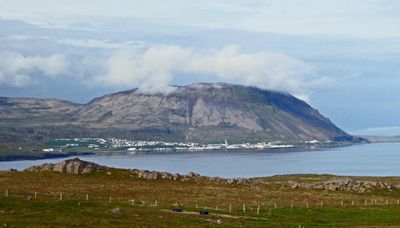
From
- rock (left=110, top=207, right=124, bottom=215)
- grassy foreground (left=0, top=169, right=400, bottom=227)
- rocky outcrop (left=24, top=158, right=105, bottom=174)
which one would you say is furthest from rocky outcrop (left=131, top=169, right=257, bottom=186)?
rock (left=110, top=207, right=124, bottom=215)

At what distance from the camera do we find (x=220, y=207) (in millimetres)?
79312

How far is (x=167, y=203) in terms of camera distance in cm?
8056

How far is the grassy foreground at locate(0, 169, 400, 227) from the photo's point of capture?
60003 millimetres

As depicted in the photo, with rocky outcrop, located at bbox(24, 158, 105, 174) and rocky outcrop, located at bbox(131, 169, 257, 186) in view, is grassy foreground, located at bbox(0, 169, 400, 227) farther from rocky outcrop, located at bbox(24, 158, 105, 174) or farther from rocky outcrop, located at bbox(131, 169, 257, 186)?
rocky outcrop, located at bbox(24, 158, 105, 174)

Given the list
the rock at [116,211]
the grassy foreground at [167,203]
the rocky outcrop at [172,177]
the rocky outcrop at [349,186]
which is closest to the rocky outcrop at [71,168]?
the grassy foreground at [167,203]

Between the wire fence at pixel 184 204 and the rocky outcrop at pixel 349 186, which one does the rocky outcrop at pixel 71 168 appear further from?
the rocky outcrop at pixel 349 186

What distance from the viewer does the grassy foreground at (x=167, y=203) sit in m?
60.0

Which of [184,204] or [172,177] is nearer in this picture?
[184,204]

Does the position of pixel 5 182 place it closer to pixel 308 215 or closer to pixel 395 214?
pixel 308 215

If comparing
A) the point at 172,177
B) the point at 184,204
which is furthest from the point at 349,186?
the point at 184,204

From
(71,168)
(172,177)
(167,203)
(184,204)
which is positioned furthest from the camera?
(172,177)

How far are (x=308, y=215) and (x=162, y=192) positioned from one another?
27.6 metres

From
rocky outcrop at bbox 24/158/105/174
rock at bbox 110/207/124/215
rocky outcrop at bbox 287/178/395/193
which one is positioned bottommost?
rock at bbox 110/207/124/215

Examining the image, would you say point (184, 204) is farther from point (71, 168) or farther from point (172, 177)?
point (71, 168)
